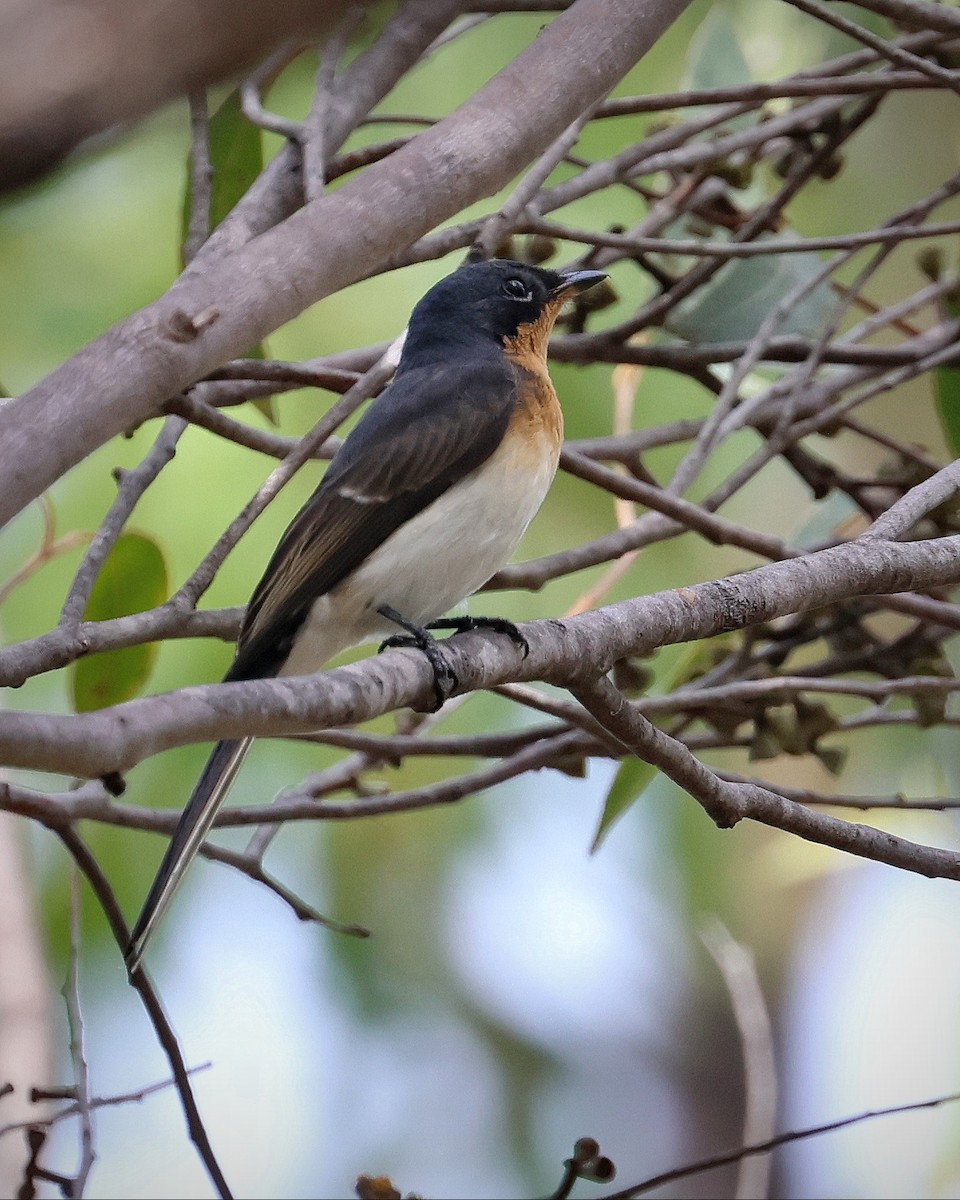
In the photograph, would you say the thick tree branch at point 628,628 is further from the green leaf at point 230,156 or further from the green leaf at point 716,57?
the green leaf at point 716,57

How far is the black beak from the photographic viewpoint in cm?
357

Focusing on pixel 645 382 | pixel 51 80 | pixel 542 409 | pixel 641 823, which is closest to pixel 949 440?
pixel 542 409

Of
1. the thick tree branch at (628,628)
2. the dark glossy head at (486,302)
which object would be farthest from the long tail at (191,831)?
the dark glossy head at (486,302)

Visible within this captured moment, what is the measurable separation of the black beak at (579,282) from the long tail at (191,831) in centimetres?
144

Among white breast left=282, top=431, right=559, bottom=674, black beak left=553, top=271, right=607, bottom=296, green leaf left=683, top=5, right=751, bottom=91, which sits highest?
green leaf left=683, top=5, right=751, bottom=91

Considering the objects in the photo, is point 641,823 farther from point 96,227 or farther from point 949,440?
point 96,227

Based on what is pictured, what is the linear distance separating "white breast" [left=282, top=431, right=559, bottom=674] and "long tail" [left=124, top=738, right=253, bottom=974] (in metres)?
0.43

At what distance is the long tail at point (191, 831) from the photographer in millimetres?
2480

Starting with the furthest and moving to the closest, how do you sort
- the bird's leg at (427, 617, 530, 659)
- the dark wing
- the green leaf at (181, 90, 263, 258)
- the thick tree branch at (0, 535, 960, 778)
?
the green leaf at (181, 90, 263, 258) < the dark wing < the bird's leg at (427, 617, 530, 659) < the thick tree branch at (0, 535, 960, 778)

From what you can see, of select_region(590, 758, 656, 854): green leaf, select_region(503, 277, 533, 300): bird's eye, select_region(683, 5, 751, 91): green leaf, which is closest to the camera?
select_region(590, 758, 656, 854): green leaf

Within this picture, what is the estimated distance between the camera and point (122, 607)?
3.25 metres

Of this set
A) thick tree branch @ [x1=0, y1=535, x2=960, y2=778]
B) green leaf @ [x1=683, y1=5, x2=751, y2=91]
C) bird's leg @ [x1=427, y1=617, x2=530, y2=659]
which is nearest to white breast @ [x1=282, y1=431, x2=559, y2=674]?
bird's leg @ [x1=427, y1=617, x2=530, y2=659]

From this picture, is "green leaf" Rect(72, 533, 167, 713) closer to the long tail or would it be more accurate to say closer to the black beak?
the long tail

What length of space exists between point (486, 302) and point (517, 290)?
0.10 metres
